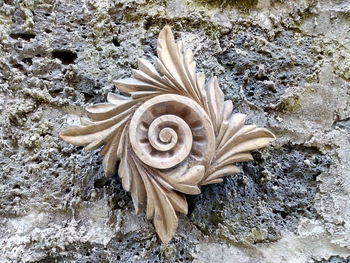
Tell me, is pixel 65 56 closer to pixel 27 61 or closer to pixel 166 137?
pixel 27 61

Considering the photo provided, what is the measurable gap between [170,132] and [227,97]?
18 centimetres

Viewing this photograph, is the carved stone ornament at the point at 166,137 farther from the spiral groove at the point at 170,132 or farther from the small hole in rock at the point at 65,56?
the small hole in rock at the point at 65,56

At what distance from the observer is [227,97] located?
0.87 metres

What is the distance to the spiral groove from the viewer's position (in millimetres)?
748

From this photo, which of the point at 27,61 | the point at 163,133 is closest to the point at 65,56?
the point at 27,61

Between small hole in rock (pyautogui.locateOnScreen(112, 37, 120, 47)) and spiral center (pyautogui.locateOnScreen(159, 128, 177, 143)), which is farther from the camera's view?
small hole in rock (pyautogui.locateOnScreen(112, 37, 120, 47))

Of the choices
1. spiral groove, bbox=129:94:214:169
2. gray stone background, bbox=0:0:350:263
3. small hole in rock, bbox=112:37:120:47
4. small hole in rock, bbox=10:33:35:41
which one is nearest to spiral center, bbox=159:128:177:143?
spiral groove, bbox=129:94:214:169

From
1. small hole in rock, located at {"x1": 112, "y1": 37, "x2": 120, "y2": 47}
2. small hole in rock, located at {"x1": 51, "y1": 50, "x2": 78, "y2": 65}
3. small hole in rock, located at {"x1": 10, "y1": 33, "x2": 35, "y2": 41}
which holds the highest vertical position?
small hole in rock, located at {"x1": 112, "y1": 37, "x2": 120, "y2": 47}

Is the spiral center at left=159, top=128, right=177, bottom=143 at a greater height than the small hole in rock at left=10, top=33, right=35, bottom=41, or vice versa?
the spiral center at left=159, top=128, right=177, bottom=143

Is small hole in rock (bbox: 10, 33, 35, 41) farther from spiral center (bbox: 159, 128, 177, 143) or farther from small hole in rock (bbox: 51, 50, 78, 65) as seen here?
spiral center (bbox: 159, 128, 177, 143)

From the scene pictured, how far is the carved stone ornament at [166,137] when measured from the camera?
29.6 inches

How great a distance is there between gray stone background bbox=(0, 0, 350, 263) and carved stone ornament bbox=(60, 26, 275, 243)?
74mm

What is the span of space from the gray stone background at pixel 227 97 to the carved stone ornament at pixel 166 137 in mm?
74

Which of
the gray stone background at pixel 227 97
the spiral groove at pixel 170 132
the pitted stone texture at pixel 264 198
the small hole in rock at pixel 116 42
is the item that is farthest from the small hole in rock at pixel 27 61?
the pitted stone texture at pixel 264 198
